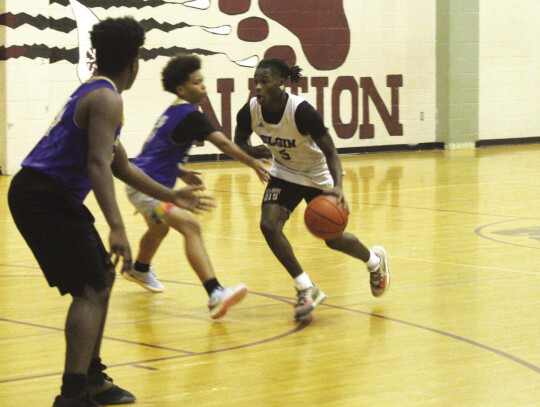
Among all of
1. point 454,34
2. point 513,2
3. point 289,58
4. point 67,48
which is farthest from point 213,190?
point 513,2

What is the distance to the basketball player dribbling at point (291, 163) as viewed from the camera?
5.95 m

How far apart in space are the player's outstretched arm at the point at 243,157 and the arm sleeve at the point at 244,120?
404 mm

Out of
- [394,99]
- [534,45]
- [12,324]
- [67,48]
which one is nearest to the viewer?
[12,324]

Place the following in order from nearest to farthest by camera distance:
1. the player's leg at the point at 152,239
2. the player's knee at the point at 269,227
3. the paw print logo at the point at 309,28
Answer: the player's knee at the point at 269,227, the player's leg at the point at 152,239, the paw print logo at the point at 309,28

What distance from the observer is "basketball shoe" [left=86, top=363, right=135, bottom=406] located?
416cm

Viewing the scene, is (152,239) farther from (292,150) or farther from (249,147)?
(292,150)

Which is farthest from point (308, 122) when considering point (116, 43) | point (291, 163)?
point (116, 43)

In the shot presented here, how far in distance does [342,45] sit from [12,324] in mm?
11444

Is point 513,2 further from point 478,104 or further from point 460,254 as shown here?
point 460,254

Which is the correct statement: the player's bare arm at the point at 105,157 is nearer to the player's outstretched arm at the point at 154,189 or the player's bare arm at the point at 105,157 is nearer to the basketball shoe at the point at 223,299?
the player's outstretched arm at the point at 154,189

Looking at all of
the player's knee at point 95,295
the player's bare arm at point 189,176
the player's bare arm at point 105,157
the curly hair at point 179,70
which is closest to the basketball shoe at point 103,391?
the player's knee at point 95,295

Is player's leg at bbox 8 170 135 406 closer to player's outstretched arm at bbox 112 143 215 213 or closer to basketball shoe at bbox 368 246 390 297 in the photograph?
player's outstretched arm at bbox 112 143 215 213

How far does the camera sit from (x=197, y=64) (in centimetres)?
609

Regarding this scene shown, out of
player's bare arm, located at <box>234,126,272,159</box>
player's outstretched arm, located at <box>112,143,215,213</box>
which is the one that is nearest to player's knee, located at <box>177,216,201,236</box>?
player's bare arm, located at <box>234,126,272,159</box>
